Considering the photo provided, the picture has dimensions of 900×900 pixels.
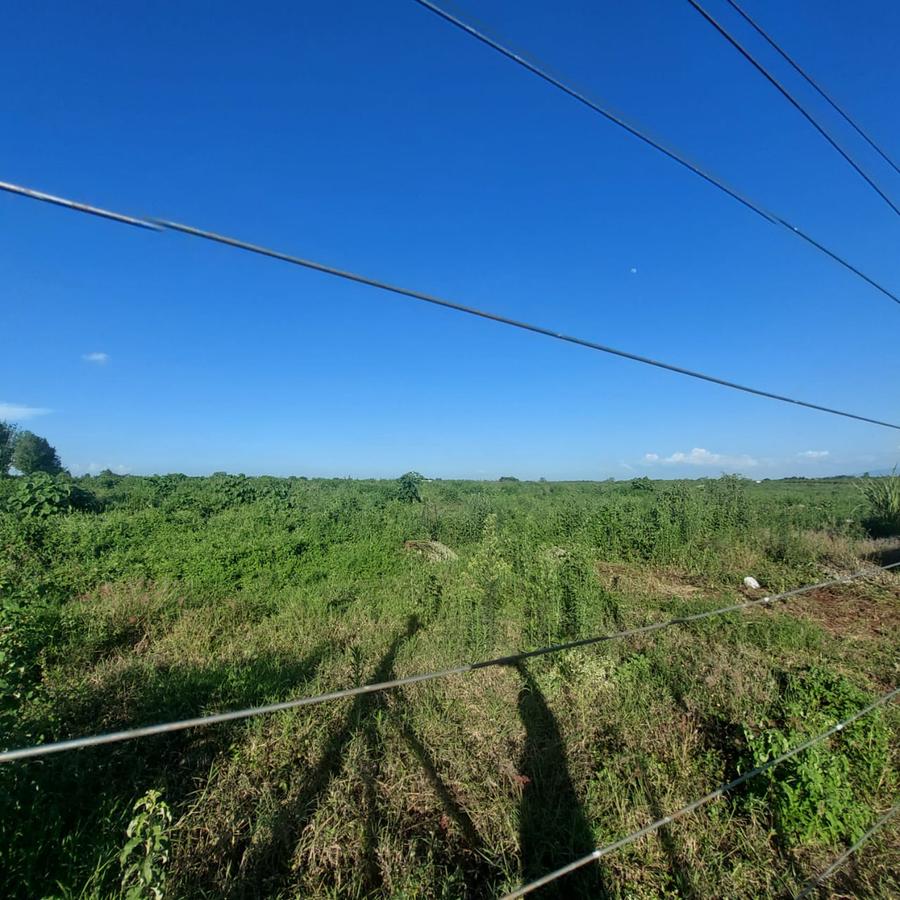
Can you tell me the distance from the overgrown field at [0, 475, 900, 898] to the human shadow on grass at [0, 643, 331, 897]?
2cm

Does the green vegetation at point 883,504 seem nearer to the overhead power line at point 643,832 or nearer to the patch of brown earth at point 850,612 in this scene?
the patch of brown earth at point 850,612

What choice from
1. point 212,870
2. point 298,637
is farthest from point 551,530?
point 212,870

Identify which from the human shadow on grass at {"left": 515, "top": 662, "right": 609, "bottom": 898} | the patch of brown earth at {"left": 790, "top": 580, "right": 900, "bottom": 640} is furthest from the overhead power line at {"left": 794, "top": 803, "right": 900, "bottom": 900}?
the patch of brown earth at {"left": 790, "top": 580, "right": 900, "bottom": 640}

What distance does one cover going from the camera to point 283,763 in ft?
9.35

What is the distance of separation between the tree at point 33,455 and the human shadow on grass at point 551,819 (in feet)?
100

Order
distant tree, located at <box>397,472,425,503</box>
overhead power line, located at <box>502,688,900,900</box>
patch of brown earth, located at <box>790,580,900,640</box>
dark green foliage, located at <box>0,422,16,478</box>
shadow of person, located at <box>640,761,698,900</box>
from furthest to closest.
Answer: dark green foliage, located at <box>0,422,16,478</box>
distant tree, located at <box>397,472,425,503</box>
patch of brown earth, located at <box>790,580,900,640</box>
shadow of person, located at <box>640,761,698,900</box>
overhead power line, located at <box>502,688,900,900</box>

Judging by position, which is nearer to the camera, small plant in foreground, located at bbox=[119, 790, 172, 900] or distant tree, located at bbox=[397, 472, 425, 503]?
small plant in foreground, located at bbox=[119, 790, 172, 900]

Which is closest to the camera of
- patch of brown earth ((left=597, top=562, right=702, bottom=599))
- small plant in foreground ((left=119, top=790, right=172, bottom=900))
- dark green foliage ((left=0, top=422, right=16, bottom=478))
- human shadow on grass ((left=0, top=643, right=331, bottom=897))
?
small plant in foreground ((left=119, top=790, right=172, bottom=900))

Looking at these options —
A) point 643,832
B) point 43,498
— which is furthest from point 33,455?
point 643,832

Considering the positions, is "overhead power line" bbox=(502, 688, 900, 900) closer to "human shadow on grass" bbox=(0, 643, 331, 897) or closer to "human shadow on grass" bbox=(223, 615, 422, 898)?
"human shadow on grass" bbox=(223, 615, 422, 898)

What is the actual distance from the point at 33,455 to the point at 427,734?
33554mm

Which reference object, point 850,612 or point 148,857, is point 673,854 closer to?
point 148,857

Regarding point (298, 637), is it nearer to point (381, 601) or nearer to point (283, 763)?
point (381, 601)

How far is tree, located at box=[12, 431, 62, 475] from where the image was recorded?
2600 cm
